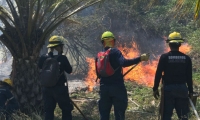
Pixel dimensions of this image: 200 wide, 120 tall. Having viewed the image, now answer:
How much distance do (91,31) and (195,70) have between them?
5.39 meters

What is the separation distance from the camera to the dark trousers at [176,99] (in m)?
4.99

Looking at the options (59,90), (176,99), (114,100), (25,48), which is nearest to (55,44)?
(59,90)

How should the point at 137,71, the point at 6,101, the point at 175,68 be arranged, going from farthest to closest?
the point at 137,71
the point at 6,101
the point at 175,68

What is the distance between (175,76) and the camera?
501cm

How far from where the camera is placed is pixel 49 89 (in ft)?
18.9

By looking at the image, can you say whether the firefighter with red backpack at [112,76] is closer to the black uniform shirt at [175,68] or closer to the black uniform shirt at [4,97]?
the black uniform shirt at [175,68]

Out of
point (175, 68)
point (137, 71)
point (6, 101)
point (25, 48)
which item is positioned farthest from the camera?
point (137, 71)

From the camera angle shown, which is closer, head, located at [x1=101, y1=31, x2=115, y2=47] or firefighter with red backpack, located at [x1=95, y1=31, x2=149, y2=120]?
firefighter with red backpack, located at [x1=95, y1=31, x2=149, y2=120]

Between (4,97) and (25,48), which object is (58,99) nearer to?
(4,97)

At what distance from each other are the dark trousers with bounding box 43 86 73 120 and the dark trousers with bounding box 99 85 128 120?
75 centimetres

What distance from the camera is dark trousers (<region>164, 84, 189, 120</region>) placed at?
499 centimetres

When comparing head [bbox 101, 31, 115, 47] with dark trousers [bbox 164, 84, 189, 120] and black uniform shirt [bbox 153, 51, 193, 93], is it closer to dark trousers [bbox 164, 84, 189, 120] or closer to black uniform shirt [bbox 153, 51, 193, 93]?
black uniform shirt [bbox 153, 51, 193, 93]

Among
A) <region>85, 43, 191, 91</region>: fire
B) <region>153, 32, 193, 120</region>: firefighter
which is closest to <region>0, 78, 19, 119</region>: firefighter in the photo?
<region>153, 32, 193, 120</region>: firefighter

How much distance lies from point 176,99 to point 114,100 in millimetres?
910
